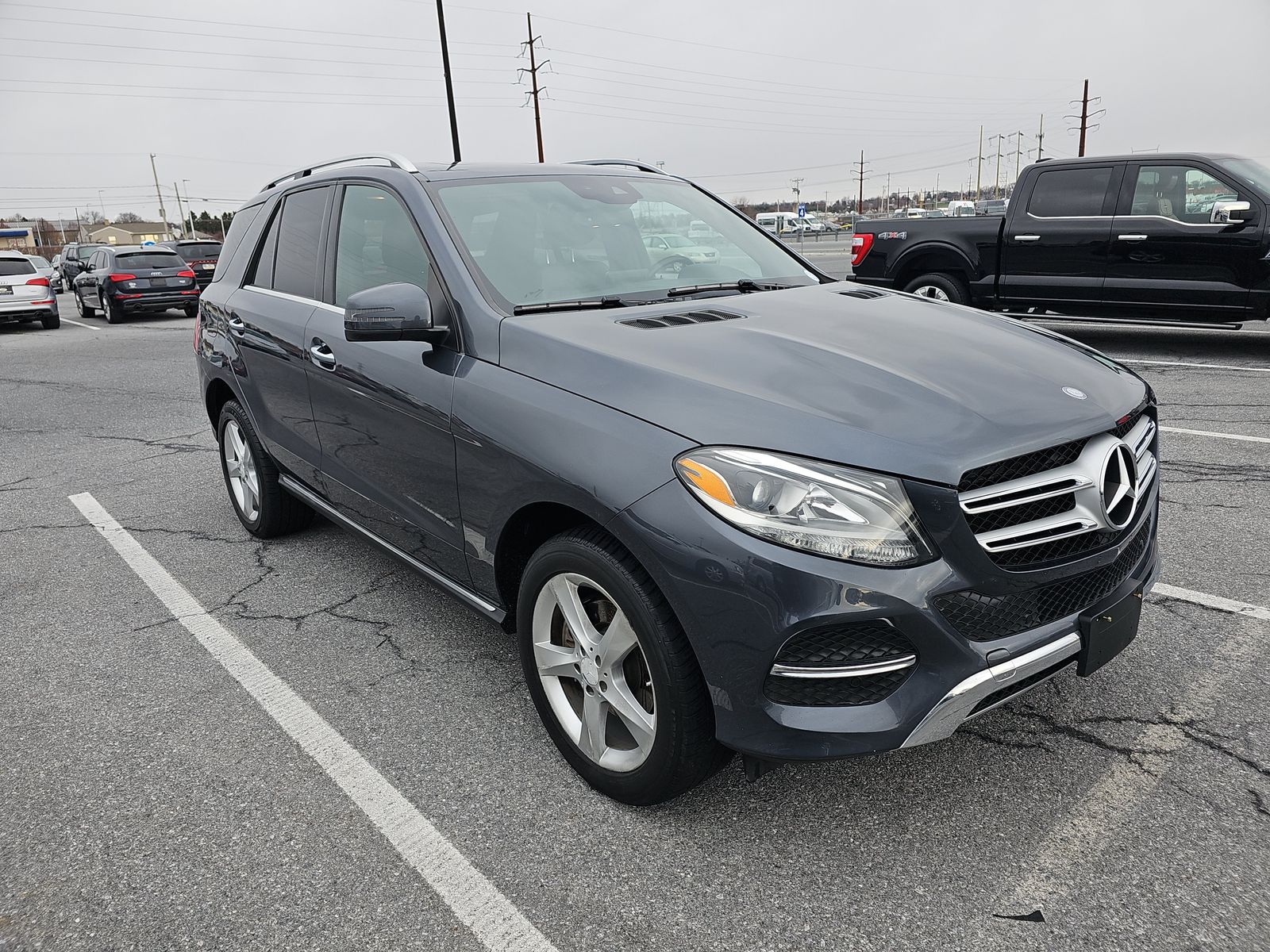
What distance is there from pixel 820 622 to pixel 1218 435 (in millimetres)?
5487

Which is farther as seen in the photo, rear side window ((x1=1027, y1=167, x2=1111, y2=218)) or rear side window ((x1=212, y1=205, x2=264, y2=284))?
rear side window ((x1=1027, y1=167, x2=1111, y2=218))

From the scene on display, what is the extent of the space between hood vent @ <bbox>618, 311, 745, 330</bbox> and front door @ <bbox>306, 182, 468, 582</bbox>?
60 centimetres

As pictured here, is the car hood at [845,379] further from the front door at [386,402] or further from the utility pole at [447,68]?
the utility pole at [447,68]

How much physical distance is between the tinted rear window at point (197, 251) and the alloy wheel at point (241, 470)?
21.4 metres

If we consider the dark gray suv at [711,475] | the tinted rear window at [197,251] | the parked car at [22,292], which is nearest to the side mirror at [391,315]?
the dark gray suv at [711,475]

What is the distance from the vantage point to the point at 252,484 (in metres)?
4.82

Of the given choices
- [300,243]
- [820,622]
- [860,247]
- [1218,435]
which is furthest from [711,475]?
[860,247]

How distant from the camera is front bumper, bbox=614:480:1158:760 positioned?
2.03m

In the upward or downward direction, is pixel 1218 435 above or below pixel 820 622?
below

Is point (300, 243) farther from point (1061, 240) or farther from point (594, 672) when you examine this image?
point (1061, 240)

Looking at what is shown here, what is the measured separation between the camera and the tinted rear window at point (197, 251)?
945 inches

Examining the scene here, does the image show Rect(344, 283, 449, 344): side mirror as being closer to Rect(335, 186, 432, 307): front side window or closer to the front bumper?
Rect(335, 186, 432, 307): front side window

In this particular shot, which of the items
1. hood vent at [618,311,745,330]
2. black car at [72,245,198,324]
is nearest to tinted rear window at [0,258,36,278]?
black car at [72,245,198,324]

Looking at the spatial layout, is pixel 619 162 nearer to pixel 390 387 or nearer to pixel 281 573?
pixel 390 387
